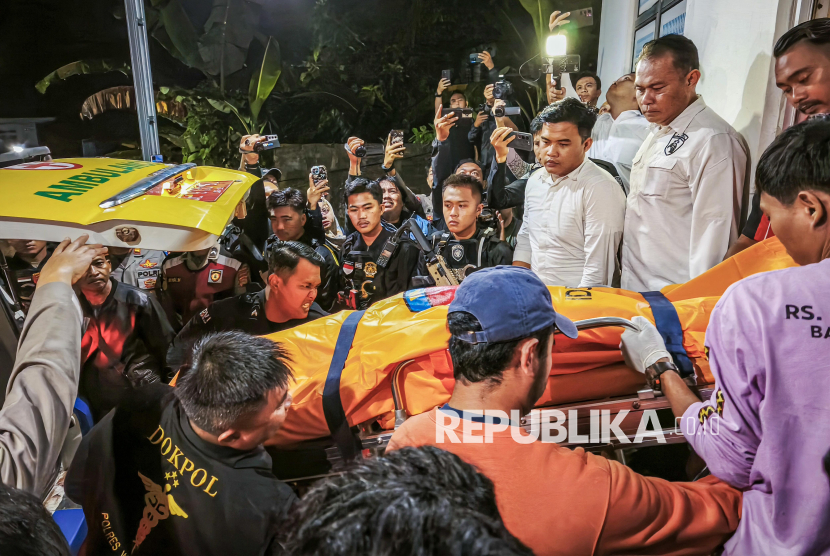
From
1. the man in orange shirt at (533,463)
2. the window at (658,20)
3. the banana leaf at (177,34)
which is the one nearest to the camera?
the man in orange shirt at (533,463)

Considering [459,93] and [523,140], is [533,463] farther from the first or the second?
[459,93]

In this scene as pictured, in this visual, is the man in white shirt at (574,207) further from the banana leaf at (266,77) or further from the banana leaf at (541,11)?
the banana leaf at (266,77)

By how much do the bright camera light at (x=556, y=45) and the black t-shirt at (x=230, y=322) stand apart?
322 cm

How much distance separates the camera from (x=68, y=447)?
2188mm

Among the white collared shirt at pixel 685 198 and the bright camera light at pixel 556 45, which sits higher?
the bright camera light at pixel 556 45

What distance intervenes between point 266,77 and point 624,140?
391 cm

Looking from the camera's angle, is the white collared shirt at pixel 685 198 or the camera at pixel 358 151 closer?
the white collared shirt at pixel 685 198

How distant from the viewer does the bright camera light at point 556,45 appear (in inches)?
175

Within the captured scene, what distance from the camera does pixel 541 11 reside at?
4.85m

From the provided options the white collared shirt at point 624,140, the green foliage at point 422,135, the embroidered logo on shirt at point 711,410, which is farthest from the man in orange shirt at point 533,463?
the green foliage at point 422,135

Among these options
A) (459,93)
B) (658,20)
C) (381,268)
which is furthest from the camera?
(459,93)

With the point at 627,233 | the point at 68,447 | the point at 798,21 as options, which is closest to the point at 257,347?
the point at 68,447

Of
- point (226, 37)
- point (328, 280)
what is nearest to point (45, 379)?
point (328, 280)

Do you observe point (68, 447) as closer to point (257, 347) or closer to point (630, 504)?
point (257, 347)
